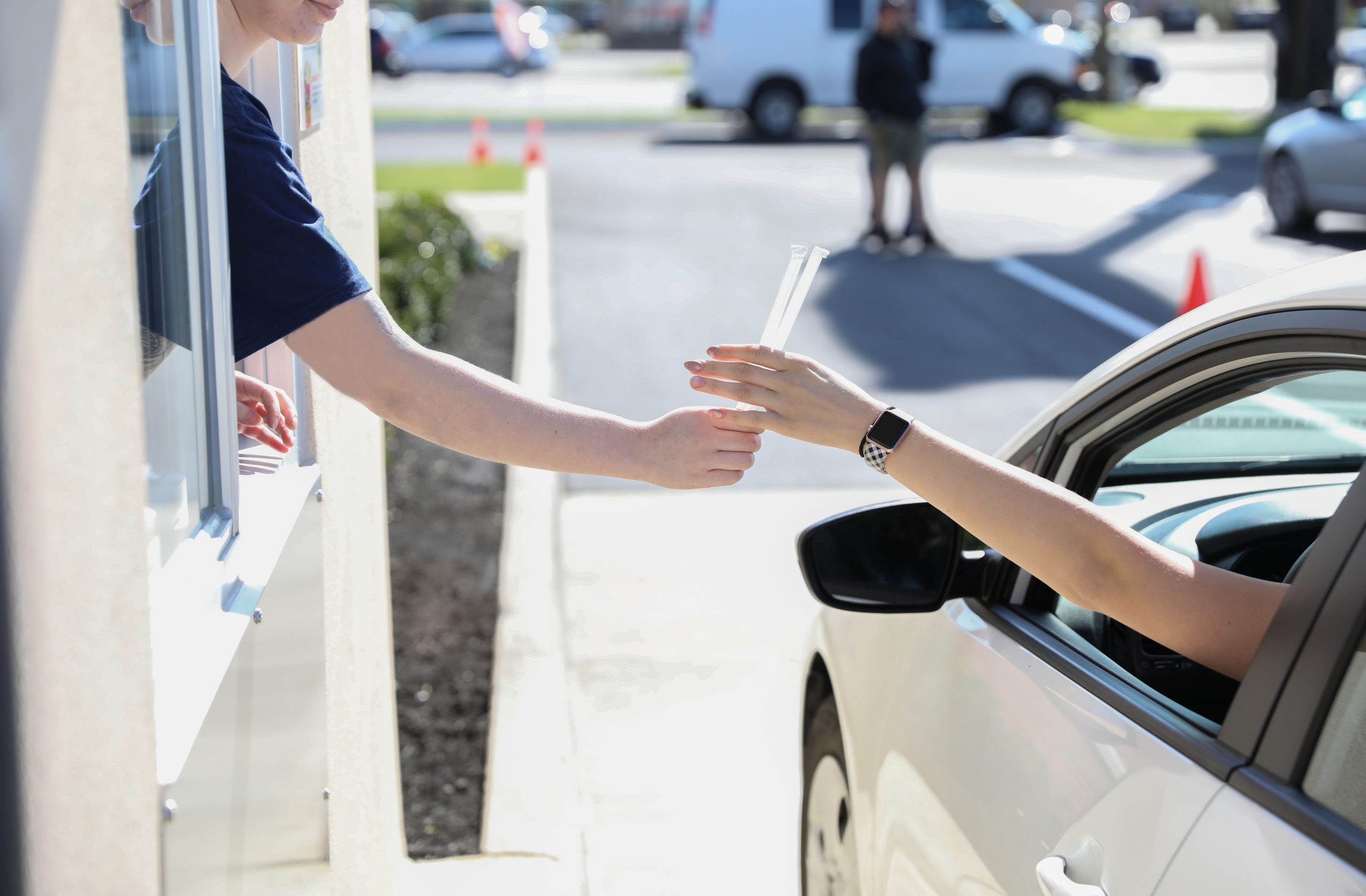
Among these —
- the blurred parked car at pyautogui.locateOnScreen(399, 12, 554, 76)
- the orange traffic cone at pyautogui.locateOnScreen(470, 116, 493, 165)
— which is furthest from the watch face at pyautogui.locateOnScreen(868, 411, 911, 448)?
the blurred parked car at pyautogui.locateOnScreen(399, 12, 554, 76)

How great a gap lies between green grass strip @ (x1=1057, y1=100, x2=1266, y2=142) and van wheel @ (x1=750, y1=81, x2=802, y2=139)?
5.30 meters

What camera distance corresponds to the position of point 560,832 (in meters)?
3.74

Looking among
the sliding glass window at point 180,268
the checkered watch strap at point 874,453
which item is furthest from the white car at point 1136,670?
the sliding glass window at point 180,268

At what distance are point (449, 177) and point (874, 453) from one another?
15.9 meters

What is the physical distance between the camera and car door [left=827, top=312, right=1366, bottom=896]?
1627 mm

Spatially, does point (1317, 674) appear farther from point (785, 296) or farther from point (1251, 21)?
point (1251, 21)

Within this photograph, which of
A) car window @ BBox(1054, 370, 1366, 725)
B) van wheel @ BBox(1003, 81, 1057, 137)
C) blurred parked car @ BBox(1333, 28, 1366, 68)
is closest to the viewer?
car window @ BBox(1054, 370, 1366, 725)

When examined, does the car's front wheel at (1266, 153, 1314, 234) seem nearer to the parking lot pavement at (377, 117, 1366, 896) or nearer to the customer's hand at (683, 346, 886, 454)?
the parking lot pavement at (377, 117, 1366, 896)

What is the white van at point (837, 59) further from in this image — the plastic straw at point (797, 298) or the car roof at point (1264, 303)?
the plastic straw at point (797, 298)

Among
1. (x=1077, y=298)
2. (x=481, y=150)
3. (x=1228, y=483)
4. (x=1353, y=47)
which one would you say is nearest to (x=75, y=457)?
(x=1228, y=483)

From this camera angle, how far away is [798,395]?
1877 mm

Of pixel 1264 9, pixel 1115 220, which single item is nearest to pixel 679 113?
pixel 1115 220

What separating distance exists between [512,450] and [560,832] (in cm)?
201

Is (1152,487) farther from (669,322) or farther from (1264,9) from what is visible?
(1264,9)
